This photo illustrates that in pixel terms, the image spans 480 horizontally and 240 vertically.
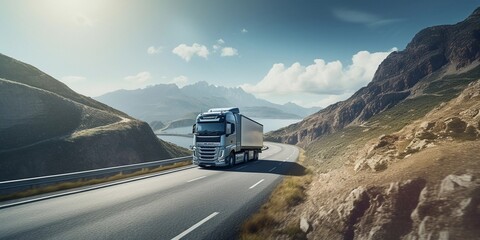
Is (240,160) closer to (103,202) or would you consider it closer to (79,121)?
(103,202)

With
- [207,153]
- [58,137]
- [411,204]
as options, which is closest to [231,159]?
[207,153]

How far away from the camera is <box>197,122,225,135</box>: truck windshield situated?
794 inches

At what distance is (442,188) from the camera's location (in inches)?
227

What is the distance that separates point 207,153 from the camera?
2012 cm

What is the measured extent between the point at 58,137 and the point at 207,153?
4256 cm

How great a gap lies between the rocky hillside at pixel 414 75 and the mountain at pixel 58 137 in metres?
91.3

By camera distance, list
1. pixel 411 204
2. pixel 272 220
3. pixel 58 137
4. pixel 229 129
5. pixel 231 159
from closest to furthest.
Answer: pixel 411 204 → pixel 272 220 → pixel 229 129 → pixel 231 159 → pixel 58 137

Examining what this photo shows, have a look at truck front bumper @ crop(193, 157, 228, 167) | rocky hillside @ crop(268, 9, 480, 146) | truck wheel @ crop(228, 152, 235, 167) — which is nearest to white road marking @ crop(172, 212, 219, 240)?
truck front bumper @ crop(193, 157, 228, 167)

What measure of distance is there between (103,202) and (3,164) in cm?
4296

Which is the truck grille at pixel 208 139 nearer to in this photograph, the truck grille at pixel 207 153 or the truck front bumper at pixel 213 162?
the truck grille at pixel 207 153

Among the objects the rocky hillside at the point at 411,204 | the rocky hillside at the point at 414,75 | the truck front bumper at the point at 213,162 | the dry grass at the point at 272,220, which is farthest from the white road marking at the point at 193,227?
the rocky hillside at the point at 414,75

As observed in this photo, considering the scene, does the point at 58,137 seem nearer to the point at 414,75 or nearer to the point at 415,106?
the point at 415,106

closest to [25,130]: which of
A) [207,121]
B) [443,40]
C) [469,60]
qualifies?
[207,121]

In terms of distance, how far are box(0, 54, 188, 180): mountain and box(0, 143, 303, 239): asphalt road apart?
39.0 metres
